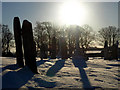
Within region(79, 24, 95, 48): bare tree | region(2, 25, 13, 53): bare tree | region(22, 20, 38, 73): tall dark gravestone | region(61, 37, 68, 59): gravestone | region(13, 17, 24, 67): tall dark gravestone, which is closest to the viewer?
region(22, 20, 38, 73): tall dark gravestone

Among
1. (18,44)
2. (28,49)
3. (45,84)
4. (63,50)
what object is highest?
(18,44)

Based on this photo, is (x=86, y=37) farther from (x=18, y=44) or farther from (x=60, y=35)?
(x=18, y=44)

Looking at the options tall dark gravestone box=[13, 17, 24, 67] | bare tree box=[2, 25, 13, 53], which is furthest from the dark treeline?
tall dark gravestone box=[13, 17, 24, 67]

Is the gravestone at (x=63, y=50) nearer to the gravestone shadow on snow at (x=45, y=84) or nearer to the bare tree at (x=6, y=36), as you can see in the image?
the gravestone shadow on snow at (x=45, y=84)

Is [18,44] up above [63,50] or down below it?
above

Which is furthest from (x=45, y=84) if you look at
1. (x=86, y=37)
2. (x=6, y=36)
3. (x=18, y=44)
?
(x=86, y=37)

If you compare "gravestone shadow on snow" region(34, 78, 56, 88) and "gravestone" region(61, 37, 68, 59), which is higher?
"gravestone" region(61, 37, 68, 59)

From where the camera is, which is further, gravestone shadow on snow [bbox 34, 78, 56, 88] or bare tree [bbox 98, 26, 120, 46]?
bare tree [bbox 98, 26, 120, 46]

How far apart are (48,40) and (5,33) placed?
1106 centimetres

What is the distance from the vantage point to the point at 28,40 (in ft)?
19.0

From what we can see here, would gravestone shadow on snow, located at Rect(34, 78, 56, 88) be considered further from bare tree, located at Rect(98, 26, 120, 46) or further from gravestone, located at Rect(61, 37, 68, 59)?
bare tree, located at Rect(98, 26, 120, 46)

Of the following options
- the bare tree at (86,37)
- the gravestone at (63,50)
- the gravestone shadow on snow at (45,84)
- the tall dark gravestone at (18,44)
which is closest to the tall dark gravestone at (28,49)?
the tall dark gravestone at (18,44)

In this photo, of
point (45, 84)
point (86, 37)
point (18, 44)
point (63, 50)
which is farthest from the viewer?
point (86, 37)

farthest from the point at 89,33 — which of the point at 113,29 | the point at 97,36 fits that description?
the point at 113,29
